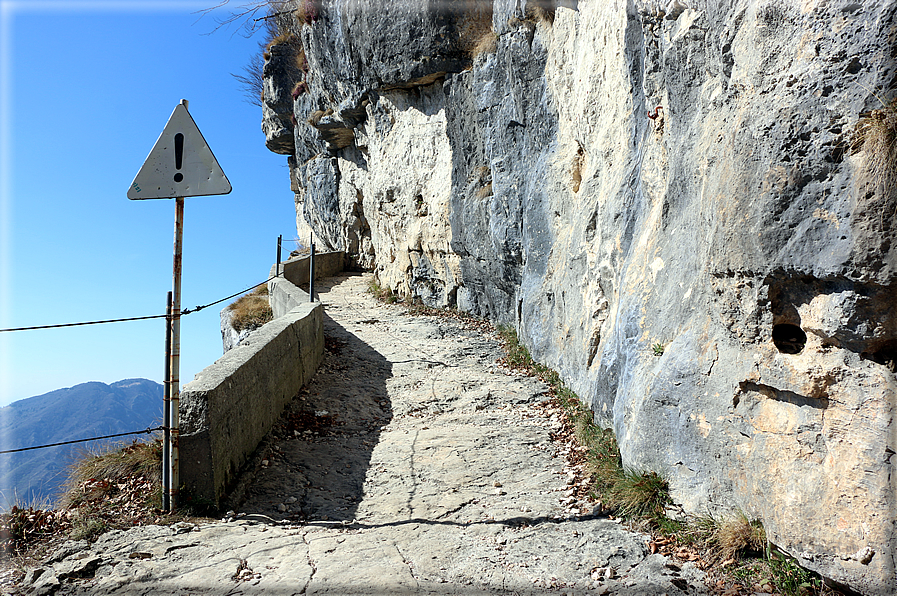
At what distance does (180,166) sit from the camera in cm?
431

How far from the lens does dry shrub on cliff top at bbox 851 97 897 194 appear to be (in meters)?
2.63

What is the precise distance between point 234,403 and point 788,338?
4.28 meters

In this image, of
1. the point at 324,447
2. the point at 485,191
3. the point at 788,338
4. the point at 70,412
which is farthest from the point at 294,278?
the point at 70,412

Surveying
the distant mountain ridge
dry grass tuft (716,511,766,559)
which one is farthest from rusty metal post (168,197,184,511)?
the distant mountain ridge

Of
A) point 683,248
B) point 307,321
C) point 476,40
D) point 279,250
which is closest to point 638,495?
point 683,248

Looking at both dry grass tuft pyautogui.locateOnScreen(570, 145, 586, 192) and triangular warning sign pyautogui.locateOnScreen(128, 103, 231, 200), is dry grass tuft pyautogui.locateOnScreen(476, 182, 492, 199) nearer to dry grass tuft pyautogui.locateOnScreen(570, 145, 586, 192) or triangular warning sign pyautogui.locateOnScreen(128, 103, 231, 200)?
dry grass tuft pyautogui.locateOnScreen(570, 145, 586, 192)

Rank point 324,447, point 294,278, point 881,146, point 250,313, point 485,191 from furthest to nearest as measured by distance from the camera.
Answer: point 294,278 < point 250,313 < point 485,191 < point 324,447 < point 881,146

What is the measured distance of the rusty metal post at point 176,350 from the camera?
14.0 feet

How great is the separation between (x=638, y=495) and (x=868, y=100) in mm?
2848

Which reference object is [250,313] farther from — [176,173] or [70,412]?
[70,412]

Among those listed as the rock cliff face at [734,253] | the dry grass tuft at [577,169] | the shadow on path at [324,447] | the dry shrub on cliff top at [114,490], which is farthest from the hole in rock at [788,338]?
the dry grass tuft at [577,169]

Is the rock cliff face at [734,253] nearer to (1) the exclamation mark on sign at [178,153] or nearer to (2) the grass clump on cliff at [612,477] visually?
(2) the grass clump on cliff at [612,477]

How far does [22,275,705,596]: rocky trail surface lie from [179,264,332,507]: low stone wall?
23 centimetres

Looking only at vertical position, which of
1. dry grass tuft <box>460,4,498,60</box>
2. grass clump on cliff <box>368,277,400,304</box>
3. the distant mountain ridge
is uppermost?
dry grass tuft <box>460,4,498,60</box>
